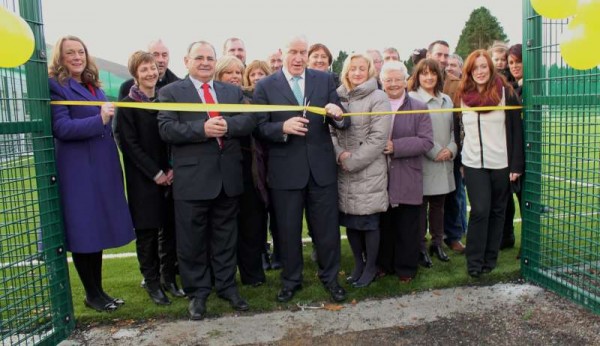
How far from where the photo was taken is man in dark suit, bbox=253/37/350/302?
429 centimetres

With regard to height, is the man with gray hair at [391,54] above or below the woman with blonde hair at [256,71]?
above

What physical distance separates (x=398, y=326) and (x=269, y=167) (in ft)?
5.38

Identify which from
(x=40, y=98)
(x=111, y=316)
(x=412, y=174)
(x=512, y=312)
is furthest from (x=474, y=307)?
(x=40, y=98)

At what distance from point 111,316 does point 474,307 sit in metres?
2.95

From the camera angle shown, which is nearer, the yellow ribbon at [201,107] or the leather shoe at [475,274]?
the yellow ribbon at [201,107]

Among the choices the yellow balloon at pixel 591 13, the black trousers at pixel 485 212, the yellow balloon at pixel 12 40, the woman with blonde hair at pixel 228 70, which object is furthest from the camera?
the woman with blonde hair at pixel 228 70

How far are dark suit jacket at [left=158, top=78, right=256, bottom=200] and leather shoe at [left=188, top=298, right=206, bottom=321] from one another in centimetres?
87

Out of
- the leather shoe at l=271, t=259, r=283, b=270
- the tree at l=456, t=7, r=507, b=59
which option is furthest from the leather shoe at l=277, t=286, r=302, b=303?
the tree at l=456, t=7, r=507, b=59

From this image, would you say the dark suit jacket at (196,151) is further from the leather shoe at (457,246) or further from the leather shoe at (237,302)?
the leather shoe at (457,246)

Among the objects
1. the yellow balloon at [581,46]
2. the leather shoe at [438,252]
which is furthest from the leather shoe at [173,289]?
the yellow balloon at [581,46]

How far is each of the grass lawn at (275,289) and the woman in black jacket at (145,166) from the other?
211 millimetres

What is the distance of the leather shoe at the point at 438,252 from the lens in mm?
5367

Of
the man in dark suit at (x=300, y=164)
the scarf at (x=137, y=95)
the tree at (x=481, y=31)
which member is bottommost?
the man in dark suit at (x=300, y=164)

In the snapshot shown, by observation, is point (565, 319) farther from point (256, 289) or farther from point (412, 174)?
point (256, 289)
